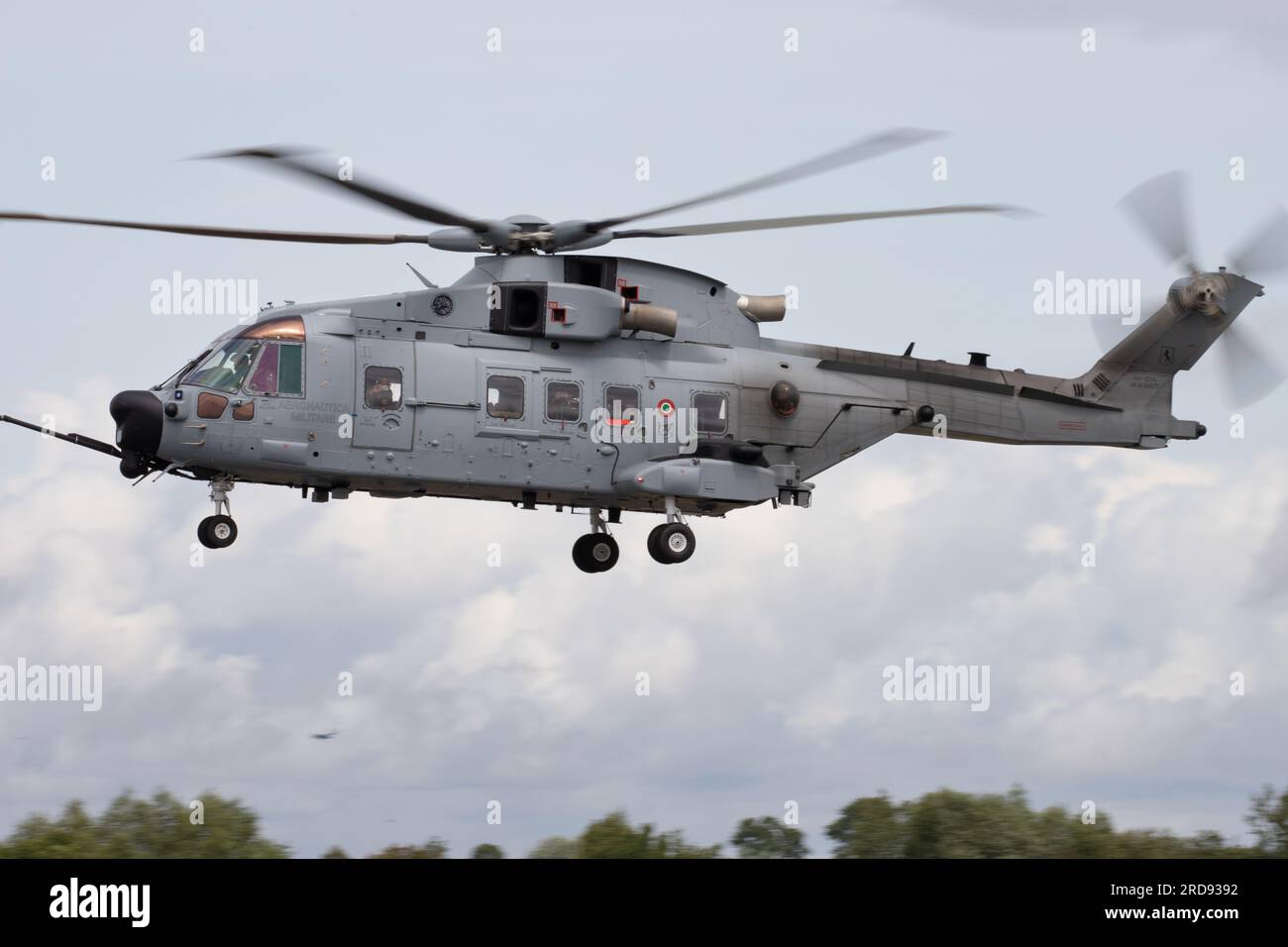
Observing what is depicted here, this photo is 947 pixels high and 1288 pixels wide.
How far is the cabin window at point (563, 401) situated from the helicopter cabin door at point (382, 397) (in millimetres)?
2043

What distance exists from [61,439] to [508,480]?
20.6 feet

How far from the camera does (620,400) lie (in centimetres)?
2752

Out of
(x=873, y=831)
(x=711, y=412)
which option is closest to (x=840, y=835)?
(x=873, y=831)

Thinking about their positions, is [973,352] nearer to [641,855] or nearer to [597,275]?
[597,275]

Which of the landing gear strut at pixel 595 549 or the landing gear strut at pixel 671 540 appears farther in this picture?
the landing gear strut at pixel 595 549

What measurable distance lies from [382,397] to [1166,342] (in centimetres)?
1360

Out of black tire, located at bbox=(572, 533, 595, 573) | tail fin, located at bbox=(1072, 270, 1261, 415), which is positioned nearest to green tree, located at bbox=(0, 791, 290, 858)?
black tire, located at bbox=(572, 533, 595, 573)

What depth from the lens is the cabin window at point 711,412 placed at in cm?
2808

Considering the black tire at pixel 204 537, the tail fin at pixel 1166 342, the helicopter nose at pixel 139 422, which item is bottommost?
the black tire at pixel 204 537

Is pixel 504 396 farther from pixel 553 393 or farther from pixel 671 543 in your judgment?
pixel 671 543

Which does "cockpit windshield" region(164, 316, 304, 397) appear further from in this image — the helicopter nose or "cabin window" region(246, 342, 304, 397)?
the helicopter nose

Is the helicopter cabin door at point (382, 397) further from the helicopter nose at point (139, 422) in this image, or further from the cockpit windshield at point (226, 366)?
the helicopter nose at point (139, 422)

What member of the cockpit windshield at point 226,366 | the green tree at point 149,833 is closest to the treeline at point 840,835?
the green tree at point 149,833

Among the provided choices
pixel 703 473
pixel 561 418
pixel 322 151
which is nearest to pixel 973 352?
pixel 703 473
